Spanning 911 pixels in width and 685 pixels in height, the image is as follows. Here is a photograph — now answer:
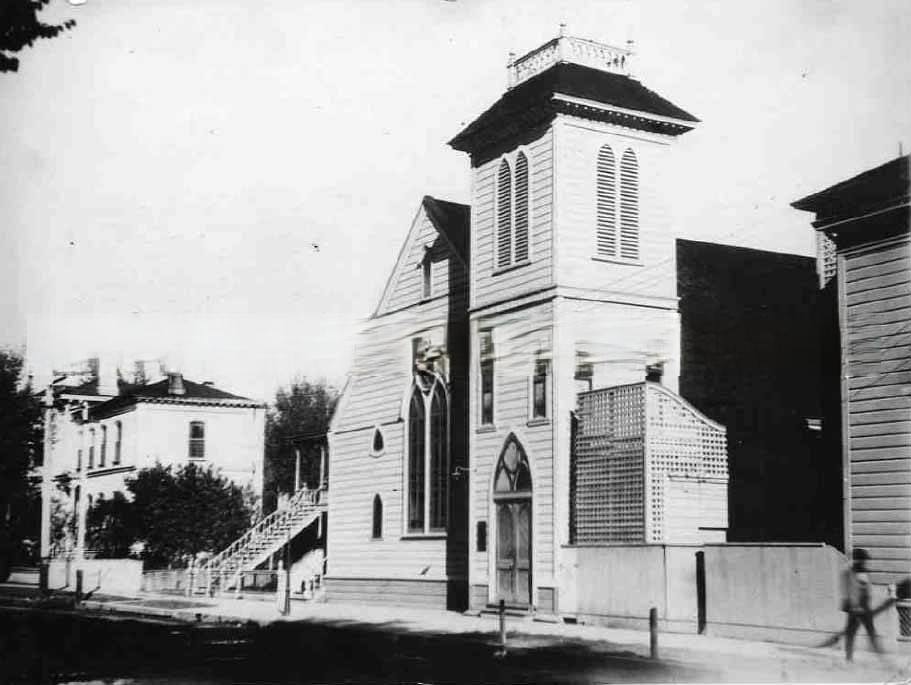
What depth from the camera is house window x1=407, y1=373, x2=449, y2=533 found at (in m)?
30.8

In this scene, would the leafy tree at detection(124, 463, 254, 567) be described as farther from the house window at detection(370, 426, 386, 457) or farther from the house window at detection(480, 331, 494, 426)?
the house window at detection(480, 331, 494, 426)

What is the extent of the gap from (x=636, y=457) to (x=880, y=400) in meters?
6.14

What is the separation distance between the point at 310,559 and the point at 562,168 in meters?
16.5

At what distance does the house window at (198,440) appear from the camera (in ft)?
144

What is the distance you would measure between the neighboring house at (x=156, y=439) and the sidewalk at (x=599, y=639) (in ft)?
31.1

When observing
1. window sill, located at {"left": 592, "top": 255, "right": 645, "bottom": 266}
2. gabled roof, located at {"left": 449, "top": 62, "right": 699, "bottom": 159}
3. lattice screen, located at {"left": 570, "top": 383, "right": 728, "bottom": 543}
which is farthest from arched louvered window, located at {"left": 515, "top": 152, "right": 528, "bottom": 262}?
lattice screen, located at {"left": 570, "top": 383, "right": 728, "bottom": 543}

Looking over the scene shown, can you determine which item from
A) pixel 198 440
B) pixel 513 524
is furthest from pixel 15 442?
pixel 198 440

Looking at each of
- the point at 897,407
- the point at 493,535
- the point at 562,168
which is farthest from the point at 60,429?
the point at 897,407

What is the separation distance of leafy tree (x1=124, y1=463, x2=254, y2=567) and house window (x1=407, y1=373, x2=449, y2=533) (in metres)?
9.85

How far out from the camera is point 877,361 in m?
18.9

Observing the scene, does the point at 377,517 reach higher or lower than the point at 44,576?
higher

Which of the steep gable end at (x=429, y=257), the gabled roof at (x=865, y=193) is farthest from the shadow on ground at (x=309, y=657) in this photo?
the steep gable end at (x=429, y=257)

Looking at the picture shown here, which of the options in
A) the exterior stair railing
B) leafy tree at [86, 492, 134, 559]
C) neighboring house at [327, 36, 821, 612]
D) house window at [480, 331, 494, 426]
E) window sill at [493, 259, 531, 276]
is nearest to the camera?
neighboring house at [327, 36, 821, 612]

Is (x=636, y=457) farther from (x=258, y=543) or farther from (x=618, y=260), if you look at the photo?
(x=258, y=543)
